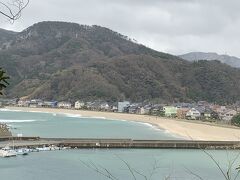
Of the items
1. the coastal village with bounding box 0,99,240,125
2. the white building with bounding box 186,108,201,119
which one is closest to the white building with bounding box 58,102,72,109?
the coastal village with bounding box 0,99,240,125

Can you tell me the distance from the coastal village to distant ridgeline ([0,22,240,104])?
12.5 feet

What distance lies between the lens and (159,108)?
314 ft

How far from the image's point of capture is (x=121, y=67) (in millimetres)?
127000

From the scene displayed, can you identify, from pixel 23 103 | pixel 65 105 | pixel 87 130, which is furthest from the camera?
pixel 23 103

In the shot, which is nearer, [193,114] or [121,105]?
[193,114]

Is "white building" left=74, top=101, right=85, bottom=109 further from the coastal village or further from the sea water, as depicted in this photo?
the sea water

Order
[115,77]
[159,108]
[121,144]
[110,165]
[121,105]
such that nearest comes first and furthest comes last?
[110,165] < [121,144] < [159,108] < [121,105] < [115,77]

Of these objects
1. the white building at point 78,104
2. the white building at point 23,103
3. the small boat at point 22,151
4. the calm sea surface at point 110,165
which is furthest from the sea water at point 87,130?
the white building at point 23,103

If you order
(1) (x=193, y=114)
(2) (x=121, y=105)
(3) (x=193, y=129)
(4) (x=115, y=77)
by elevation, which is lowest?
(3) (x=193, y=129)

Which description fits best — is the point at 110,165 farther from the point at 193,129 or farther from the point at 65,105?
the point at 65,105

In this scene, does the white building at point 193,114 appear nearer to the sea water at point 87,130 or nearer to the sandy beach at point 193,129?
the sandy beach at point 193,129

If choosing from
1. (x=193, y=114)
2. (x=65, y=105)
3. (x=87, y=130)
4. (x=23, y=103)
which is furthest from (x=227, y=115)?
(x=23, y=103)

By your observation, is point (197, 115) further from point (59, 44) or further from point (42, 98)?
point (59, 44)

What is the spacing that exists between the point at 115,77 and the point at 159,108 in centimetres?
2581
